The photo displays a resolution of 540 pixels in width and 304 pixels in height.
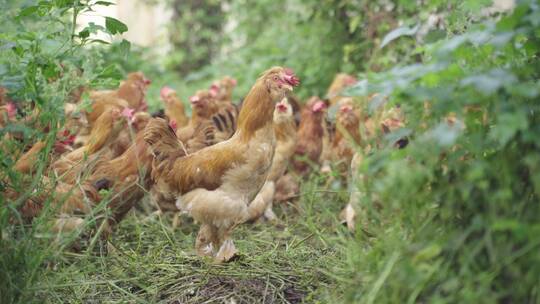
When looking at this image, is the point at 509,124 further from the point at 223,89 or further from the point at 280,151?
the point at 223,89

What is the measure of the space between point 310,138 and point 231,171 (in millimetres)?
2280

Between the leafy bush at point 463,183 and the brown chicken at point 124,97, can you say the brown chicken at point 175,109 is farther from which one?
the leafy bush at point 463,183

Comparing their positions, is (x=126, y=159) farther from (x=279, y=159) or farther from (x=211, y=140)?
(x=279, y=159)

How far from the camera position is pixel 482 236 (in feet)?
9.12

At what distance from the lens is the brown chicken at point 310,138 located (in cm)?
643

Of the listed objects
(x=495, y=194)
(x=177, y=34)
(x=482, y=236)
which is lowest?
(x=177, y=34)

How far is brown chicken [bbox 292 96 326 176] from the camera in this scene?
6434 mm

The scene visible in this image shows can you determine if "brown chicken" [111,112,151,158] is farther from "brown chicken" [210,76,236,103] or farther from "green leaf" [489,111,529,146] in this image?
"green leaf" [489,111,529,146]

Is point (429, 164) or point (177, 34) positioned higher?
point (429, 164)

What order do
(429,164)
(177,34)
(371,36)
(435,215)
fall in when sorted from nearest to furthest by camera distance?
(429,164) < (435,215) < (371,36) < (177,34)

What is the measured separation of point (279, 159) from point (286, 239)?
929 millimetres

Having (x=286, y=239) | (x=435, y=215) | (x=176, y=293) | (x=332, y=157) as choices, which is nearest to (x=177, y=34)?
(x=332, y=157)

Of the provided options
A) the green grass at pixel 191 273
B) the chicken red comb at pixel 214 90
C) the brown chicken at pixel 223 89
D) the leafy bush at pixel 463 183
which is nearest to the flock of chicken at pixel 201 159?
the green grass at pixel 191 273

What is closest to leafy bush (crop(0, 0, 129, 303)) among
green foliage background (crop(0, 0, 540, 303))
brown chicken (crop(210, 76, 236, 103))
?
green foliage background (crop(0, 0, 540, 303))
